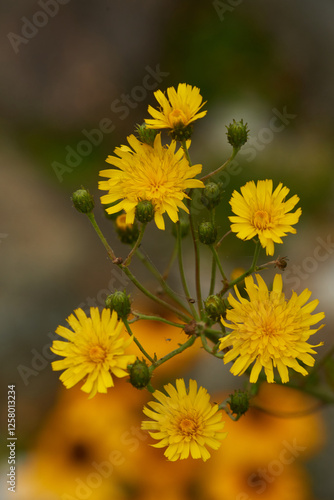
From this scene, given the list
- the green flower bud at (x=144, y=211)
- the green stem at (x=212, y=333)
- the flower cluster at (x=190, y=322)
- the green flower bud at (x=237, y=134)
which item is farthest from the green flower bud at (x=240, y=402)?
the green flower bud at (x=237, y=134)

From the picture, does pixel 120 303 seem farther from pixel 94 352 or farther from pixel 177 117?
pixel 177 117

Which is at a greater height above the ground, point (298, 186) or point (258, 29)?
point (258, 29)

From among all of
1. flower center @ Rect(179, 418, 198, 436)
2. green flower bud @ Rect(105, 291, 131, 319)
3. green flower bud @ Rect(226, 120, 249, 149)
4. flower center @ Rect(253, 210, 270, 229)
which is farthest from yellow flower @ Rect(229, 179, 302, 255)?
flower center @ Rect(179, 418, 198, 436)

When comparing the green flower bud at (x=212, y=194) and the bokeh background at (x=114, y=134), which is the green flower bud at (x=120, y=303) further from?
the bokeh background at (x=114, y=134)

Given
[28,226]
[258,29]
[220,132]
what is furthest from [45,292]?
[258,29]

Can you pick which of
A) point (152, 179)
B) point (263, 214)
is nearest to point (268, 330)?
point (263, 214)

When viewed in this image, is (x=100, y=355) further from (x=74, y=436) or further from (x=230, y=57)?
(x=230, y=57)

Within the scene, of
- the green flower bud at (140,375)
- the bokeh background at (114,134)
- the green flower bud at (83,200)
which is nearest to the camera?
the green flower bud at (140,375)
